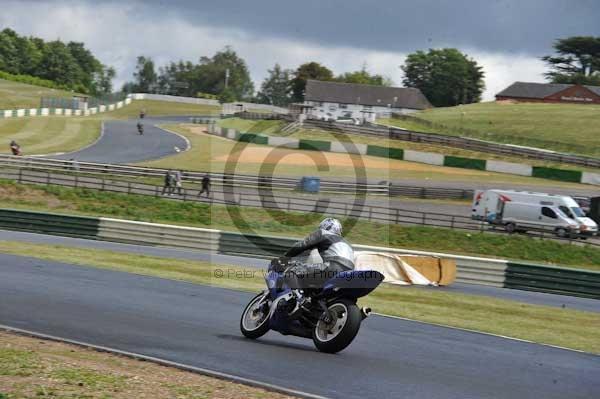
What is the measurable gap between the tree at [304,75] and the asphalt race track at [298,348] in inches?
5349

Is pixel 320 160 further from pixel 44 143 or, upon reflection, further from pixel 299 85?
pixel 299 85

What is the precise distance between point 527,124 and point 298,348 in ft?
271

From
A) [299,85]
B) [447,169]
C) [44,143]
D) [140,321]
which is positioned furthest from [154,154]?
[299,85]

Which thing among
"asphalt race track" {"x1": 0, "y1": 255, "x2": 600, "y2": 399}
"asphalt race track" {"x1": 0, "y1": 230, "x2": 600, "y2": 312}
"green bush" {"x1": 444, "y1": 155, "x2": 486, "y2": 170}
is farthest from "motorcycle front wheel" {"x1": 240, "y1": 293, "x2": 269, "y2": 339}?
"green bush" {"x1": 444, "y1": 155, "x2": 486, "y2": 170}

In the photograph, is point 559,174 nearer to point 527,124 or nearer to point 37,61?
point 527,124

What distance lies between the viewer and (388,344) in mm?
11922

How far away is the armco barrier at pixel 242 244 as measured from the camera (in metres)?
22.8

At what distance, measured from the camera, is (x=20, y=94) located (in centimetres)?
10581

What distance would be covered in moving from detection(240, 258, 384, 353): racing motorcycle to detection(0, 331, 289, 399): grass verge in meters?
1.87

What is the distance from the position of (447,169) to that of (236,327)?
4870 centimetres

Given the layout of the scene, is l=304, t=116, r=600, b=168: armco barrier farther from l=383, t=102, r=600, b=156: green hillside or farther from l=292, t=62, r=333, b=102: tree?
l=292, t=62, r=333, b=102: tree

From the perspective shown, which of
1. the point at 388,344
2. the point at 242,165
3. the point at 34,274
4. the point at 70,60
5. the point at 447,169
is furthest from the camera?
the point at 70,60

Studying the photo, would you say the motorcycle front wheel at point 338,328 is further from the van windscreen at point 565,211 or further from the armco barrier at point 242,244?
the van windscreen at point 565,211

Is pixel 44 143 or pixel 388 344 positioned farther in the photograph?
pixel 44 143
